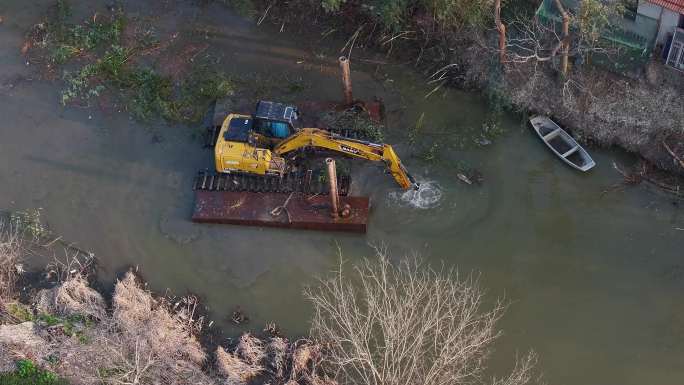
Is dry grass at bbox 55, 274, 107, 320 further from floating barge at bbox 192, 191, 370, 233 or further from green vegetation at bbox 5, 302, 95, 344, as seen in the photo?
floating barge at bbox 192, 191, 370, 233

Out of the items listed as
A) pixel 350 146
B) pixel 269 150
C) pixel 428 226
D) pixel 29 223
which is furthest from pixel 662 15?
pixel 29 223

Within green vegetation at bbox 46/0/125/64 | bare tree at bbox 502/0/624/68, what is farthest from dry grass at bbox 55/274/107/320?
bare tree at bbox 502/0/624/68

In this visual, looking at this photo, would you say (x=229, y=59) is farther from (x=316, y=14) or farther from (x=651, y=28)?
(x=651, y=28)

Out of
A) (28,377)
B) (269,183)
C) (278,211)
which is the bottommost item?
(28,377)

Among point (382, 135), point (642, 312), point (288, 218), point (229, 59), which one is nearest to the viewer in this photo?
point (642, 312)

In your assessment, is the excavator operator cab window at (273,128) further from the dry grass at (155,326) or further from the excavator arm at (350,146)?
the dry grass at (155,326)

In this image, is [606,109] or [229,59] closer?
[606,109]

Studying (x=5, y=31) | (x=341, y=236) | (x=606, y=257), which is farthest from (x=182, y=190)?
(x=606, y=257)

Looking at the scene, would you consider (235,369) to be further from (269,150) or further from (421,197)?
(421,197)

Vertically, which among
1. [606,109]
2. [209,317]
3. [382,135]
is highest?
[606,109]
